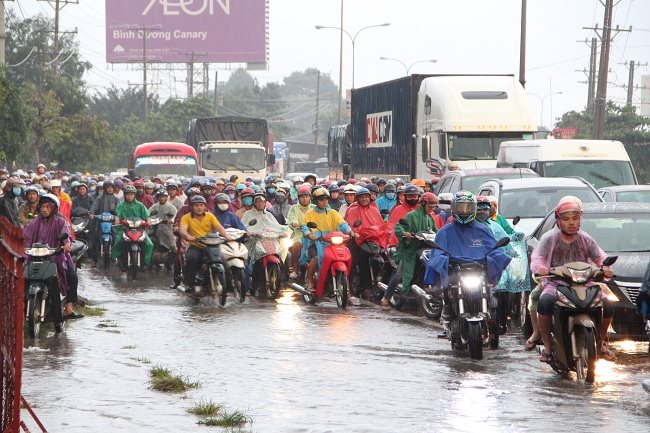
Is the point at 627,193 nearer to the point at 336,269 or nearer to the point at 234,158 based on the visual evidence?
the point at 336,269

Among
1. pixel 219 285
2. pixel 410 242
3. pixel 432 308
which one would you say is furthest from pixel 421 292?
pixel 219 285

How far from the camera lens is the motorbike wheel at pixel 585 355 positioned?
11297mm

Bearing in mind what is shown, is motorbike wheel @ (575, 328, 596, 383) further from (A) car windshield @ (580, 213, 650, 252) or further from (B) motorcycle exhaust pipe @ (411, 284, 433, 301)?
(B) motorcycle exhaust pipe @ (411, 284, 433, 301)

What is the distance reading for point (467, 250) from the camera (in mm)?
13469

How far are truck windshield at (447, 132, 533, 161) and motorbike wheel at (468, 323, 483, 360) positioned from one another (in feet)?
58.4

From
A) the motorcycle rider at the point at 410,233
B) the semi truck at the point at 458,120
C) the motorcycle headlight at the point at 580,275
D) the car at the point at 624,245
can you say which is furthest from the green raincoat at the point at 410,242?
the semi truck at the point at 458,120

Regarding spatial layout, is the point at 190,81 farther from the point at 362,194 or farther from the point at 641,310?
the point at 641,310

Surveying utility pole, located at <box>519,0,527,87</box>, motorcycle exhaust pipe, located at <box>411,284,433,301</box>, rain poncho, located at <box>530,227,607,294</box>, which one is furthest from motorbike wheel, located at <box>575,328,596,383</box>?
utility pole, located at <box>519,0,527,87</box>

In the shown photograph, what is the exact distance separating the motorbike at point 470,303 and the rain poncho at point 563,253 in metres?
1.24

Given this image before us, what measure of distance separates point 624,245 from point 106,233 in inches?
563

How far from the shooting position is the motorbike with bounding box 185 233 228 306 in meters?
18.9

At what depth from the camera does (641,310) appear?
34.3 ft

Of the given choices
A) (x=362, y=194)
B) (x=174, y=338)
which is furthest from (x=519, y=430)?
(x=362, y=194)

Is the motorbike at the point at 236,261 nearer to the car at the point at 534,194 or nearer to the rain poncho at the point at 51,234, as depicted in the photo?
the car at the point at 534,194
